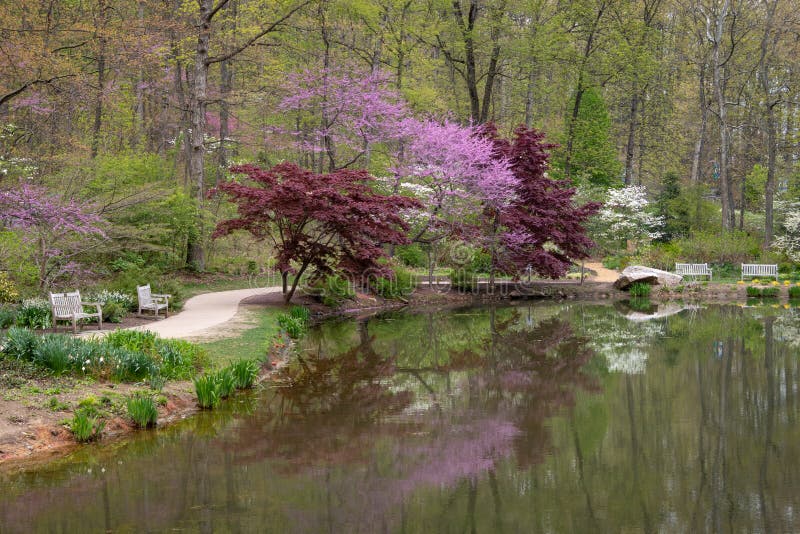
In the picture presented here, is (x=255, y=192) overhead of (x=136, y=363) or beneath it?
overhead

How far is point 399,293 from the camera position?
23.2 metres

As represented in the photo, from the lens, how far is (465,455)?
26.7 ft

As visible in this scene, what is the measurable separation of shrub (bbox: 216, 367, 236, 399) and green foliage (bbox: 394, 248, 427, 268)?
17.3 metres

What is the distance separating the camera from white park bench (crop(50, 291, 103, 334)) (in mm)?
13141

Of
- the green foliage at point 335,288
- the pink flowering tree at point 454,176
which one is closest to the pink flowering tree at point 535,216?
the pink flowering tree at point 454,176

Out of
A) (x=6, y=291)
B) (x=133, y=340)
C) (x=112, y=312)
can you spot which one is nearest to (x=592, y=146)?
(x=112, y=312)

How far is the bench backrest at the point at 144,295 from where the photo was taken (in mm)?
15844

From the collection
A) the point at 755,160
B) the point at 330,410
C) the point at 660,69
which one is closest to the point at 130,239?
the point at 330,410

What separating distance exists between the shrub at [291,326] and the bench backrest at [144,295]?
Answer: 285 centimetres

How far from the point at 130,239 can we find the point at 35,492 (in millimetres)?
13712

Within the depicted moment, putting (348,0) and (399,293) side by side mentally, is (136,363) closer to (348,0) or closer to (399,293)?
(399,293)

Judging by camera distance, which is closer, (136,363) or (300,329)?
(136,363)

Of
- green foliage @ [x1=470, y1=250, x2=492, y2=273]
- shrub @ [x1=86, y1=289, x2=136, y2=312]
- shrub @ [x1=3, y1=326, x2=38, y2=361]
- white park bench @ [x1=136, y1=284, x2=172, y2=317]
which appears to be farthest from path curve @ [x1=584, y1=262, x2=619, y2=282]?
shrub @ [x1=3, y1=326, x2=38, y2=361]

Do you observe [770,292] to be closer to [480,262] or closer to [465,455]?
[480,262]
